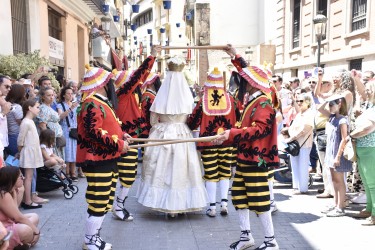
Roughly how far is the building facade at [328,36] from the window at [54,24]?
9393mm

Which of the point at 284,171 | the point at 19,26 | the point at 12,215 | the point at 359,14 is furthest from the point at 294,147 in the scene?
the point at 359,14

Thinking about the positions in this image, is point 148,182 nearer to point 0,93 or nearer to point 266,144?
point 266,144

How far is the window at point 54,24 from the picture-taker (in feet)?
49.5

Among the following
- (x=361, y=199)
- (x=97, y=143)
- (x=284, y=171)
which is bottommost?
(x=361, y=199)

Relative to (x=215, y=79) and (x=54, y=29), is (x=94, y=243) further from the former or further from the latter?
(x=54, y=29)

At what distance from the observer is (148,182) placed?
5.89 metres

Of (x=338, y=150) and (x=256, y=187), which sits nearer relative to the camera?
(x=256, y=187)

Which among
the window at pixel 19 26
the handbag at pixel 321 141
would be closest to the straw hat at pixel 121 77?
the handbag at pixel 321 141

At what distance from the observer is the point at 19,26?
39.8ft

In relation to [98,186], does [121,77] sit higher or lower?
higher

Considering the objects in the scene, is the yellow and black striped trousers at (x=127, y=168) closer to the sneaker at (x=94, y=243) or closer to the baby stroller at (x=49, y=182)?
the sneaker at (x=94, y=243)

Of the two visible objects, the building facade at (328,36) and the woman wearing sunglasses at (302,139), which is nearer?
the woman wearing sunglasses at (302,139)

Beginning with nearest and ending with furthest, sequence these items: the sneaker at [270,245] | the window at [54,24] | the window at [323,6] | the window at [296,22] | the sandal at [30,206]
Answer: the sneaker at [270,245], the sandal at [30,206], the window at [54,24], the window at [323,6], the window at [296,22]

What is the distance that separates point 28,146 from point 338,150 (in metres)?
4.65
